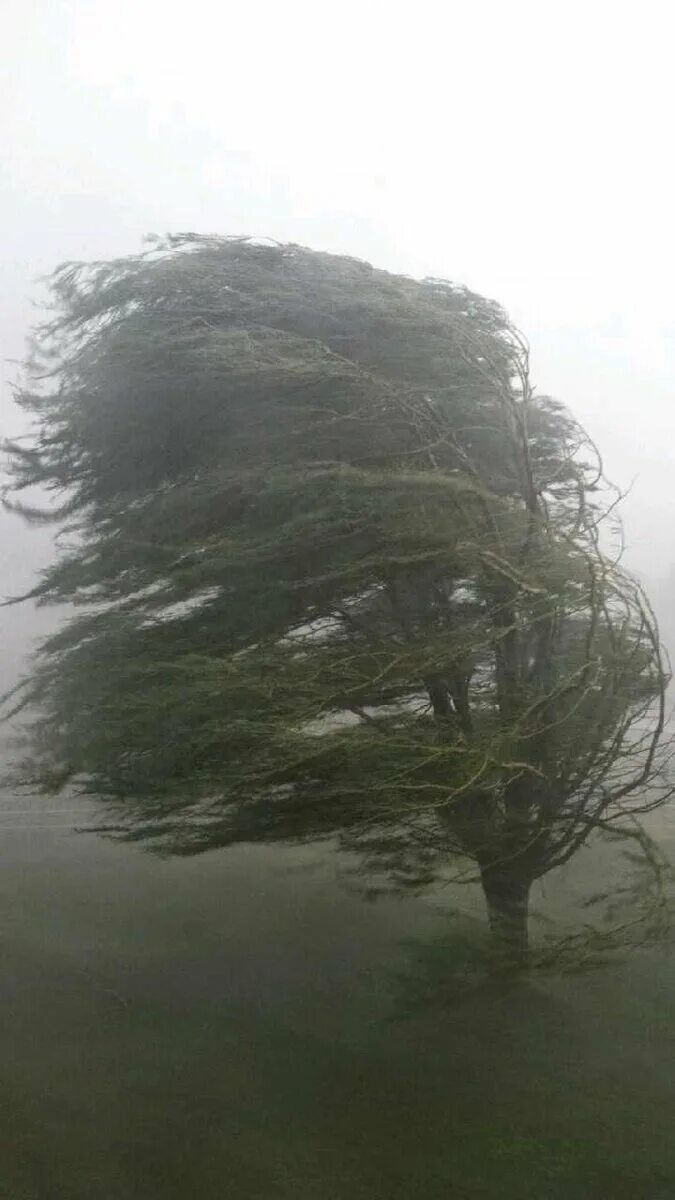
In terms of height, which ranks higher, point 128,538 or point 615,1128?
point 128,538

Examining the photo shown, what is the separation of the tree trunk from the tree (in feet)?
0.05

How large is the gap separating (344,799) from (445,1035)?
1.60m

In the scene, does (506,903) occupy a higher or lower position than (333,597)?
lower

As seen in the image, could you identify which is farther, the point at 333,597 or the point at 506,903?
the point at 506,903

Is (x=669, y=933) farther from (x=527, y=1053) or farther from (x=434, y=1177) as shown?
(x=434, y=1177)

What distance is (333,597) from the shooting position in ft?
24.0

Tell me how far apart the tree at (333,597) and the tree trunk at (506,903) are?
2 cm

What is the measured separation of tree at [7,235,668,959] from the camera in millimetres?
6664

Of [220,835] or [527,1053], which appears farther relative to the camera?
[220,835]

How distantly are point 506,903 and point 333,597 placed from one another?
2667 millimetres


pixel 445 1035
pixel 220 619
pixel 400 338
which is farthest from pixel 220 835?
pixel 400 338

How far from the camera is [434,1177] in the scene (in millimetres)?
5062

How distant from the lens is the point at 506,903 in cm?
777

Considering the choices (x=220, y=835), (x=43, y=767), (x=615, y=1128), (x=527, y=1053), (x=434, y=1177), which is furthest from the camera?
(x=43, y=767)
